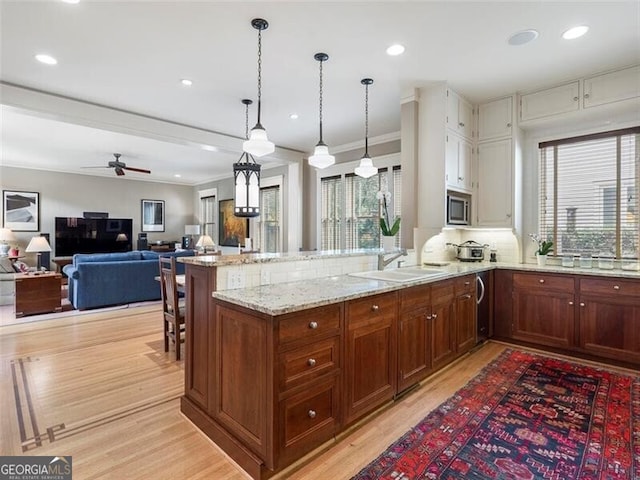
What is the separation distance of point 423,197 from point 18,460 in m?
3.98

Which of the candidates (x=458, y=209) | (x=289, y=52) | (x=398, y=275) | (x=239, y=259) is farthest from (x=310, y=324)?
(x=458, y=209)

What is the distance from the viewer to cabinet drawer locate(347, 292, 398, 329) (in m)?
2.10

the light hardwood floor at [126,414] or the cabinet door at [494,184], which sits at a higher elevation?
the cabinet door at [494,184]

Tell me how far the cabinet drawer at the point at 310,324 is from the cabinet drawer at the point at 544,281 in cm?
271

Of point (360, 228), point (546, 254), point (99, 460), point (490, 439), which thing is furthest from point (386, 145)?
point (99, 460)

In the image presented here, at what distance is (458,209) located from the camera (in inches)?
157

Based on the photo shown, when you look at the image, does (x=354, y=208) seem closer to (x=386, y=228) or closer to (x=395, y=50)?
(x=386, y=228)

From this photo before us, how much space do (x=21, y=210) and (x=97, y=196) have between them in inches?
64.8

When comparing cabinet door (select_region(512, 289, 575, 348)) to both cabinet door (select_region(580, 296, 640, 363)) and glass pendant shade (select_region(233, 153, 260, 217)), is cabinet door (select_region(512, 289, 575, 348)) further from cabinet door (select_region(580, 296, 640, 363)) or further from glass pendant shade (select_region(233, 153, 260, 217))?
glass pendant shade (select_region(233, 153, 260, 217))

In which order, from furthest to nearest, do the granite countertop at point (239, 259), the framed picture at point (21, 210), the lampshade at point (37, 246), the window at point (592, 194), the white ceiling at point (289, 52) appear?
the framed picture at point (21, 210)
the lampshade at point (37, 246)
the window at point (592, 194)
the white ceiling at point (289, 52)
the granite countertop at point (239, 259)

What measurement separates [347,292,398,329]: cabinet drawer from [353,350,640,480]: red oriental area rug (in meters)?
0.76

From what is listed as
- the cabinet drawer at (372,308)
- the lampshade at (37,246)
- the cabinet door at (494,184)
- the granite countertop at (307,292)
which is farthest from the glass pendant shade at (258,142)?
the lampshade at (37,246)

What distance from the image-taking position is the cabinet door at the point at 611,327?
3.06 m

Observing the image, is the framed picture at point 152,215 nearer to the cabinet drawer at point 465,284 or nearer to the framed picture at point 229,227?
the framed picture at point 229,227
